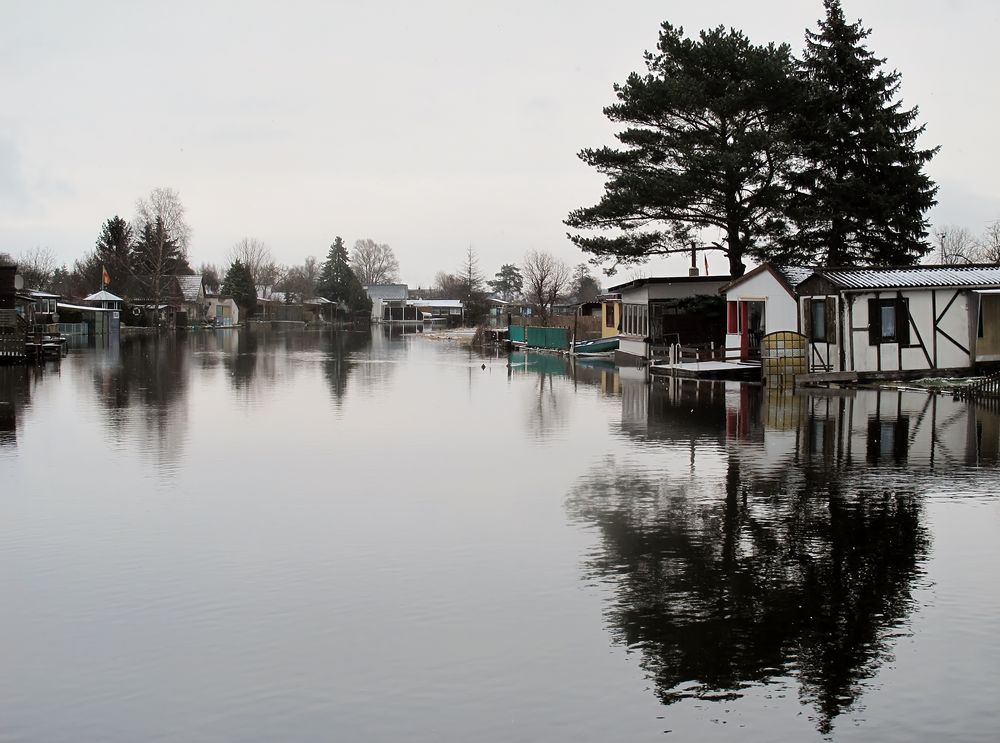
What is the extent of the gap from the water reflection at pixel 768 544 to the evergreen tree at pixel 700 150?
21.6 metres

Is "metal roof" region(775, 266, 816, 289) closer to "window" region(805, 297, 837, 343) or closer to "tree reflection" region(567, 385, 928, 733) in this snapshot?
"window" region(805, 297, 837, 343)

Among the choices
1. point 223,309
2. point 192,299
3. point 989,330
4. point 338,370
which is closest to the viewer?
point 989,330

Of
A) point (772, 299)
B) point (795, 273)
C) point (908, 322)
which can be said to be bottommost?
point (908, 322)

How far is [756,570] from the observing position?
9594 millimetres

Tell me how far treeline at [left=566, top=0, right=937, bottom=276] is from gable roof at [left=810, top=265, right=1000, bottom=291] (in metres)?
9.74

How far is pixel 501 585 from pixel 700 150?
1375 inches

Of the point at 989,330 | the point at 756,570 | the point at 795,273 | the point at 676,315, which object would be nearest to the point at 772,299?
the point at 795,273

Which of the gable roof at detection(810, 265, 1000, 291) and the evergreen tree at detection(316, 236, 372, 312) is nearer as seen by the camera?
the gable roof at detection(810, 265, 1000, 291)

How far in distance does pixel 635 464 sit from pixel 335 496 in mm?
4779

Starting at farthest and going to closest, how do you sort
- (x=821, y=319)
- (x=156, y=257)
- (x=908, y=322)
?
(x=156, y=257) → (x=821, y=319) → (x=908, y=322)

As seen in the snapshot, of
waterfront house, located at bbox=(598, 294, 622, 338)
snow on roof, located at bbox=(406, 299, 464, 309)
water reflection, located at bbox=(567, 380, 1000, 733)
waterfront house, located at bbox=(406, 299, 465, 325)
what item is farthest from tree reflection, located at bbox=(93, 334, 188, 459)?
snow on roof, located at bbox=(406, 299, 464, 309)

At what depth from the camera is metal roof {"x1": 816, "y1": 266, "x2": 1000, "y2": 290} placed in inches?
1171

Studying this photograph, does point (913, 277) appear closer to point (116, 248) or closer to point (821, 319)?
point (821, 319)

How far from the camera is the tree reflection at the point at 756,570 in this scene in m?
7.23
